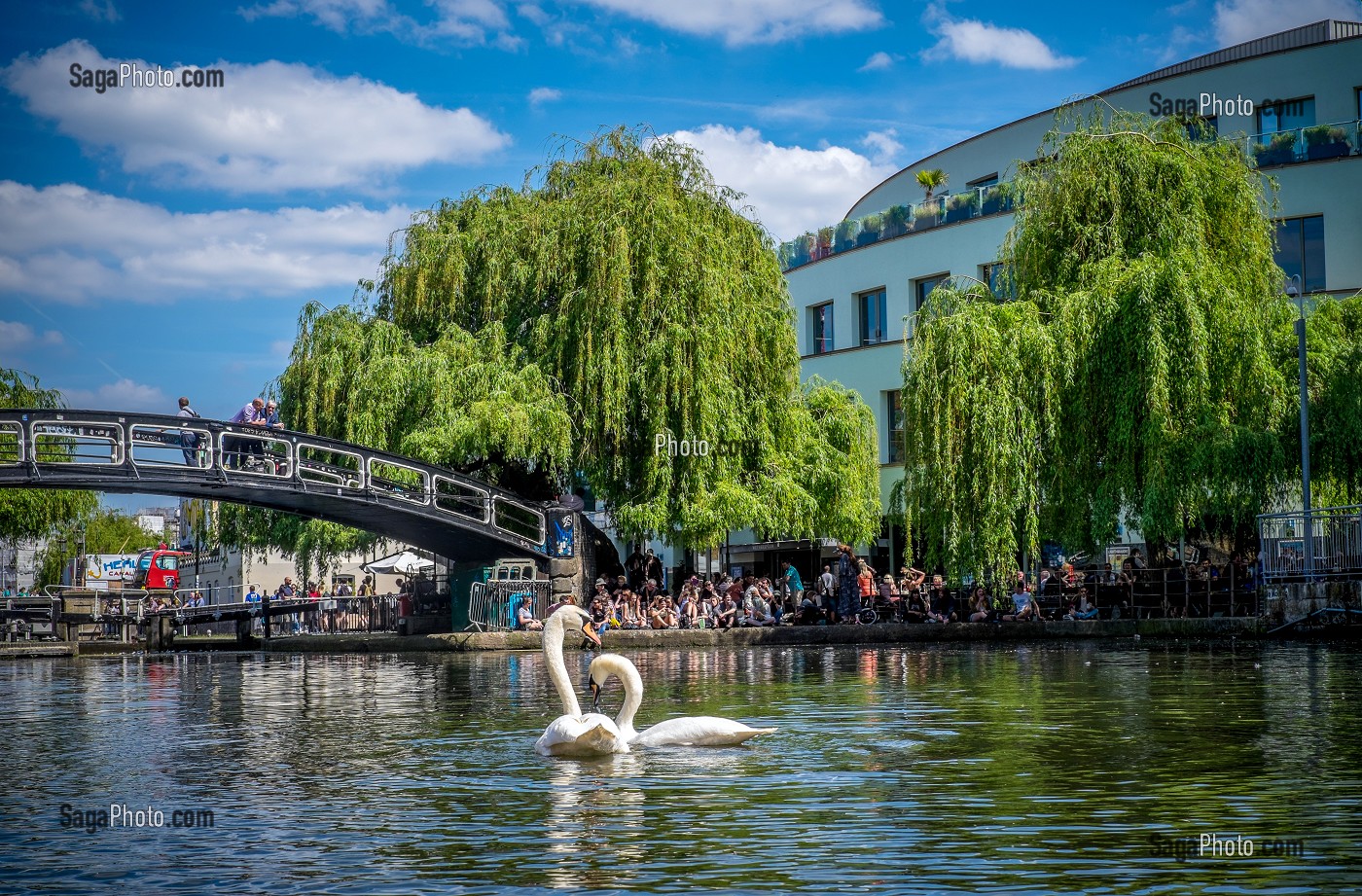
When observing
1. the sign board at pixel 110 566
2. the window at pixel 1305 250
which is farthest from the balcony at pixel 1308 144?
the sign board at pixel 110 566

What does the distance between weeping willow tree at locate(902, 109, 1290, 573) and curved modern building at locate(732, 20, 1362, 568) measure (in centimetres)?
365

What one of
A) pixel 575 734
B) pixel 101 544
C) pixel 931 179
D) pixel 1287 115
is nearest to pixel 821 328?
pixel 931 179

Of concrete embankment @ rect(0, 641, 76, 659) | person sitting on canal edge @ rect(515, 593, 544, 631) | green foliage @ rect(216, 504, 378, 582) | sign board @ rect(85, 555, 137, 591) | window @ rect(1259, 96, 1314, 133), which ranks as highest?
window @ rect(1259, 96, 1314, 133)

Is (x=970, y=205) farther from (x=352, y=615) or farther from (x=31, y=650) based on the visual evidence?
(x=31, y=650)

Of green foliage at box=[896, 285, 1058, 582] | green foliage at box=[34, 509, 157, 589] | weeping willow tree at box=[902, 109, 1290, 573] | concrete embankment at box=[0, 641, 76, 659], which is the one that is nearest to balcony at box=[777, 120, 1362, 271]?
weeping willow tree at box=[902, 109, 1290, 573]

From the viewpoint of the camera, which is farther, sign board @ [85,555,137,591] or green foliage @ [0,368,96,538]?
sign board @ [85,555,137,591]

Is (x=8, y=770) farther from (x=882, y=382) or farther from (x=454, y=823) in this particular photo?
(x=882, y=382)

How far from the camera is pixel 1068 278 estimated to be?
3153cm

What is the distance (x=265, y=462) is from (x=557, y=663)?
22902 mm

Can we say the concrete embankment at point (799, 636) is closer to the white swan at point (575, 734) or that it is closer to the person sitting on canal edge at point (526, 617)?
the person sitting on canal edge at point (526, 617)

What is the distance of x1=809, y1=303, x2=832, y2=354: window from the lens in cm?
5247

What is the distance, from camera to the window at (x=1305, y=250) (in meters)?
41.3

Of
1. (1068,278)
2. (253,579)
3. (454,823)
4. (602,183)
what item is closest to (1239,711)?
(454,823)

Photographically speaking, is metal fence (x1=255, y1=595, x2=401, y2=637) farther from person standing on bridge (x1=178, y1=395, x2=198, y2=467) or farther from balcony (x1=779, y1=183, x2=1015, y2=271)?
balcony (x1=779, y1=183, x2=1015, y2=271)
